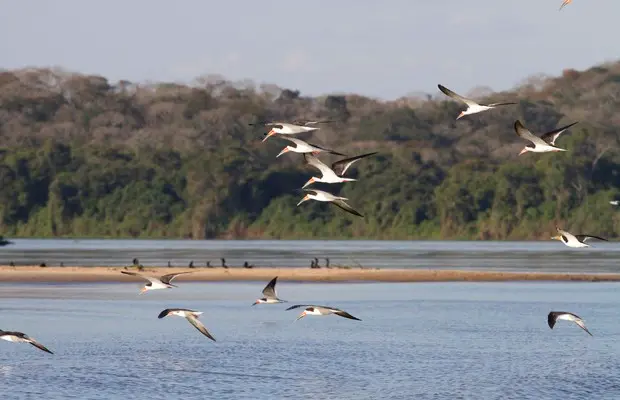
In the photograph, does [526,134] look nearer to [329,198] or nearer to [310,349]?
[329,198]

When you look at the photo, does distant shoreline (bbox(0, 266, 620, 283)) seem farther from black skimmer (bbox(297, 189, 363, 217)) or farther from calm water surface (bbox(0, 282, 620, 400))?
black skimmer (bbox(297, 189, 363, 217))

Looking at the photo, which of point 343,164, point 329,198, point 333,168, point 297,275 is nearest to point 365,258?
point 297,275

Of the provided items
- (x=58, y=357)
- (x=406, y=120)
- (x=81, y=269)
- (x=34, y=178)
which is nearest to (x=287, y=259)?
(x=81, y=269)

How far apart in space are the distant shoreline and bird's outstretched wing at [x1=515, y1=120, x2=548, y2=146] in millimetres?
44451

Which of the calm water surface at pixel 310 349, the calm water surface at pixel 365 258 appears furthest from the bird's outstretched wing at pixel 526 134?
the calm water surface at pixel 365 258

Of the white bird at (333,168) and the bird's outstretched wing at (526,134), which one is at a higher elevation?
the bird's outstretched wing at (526,134)

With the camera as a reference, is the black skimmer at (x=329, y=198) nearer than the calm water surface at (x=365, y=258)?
Yes

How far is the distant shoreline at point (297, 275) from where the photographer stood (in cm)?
6912

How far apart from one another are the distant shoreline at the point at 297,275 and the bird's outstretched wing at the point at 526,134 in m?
44.5

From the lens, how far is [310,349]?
134ft

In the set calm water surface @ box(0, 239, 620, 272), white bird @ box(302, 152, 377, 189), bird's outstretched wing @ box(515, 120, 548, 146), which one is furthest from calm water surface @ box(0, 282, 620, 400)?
calm water surface @ box(0, 239, 620, 272)

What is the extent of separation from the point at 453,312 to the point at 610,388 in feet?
67.8

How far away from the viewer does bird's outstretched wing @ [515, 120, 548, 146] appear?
2378 cm

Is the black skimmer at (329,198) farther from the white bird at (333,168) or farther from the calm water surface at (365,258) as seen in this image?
the calm water surface at (365,258)
